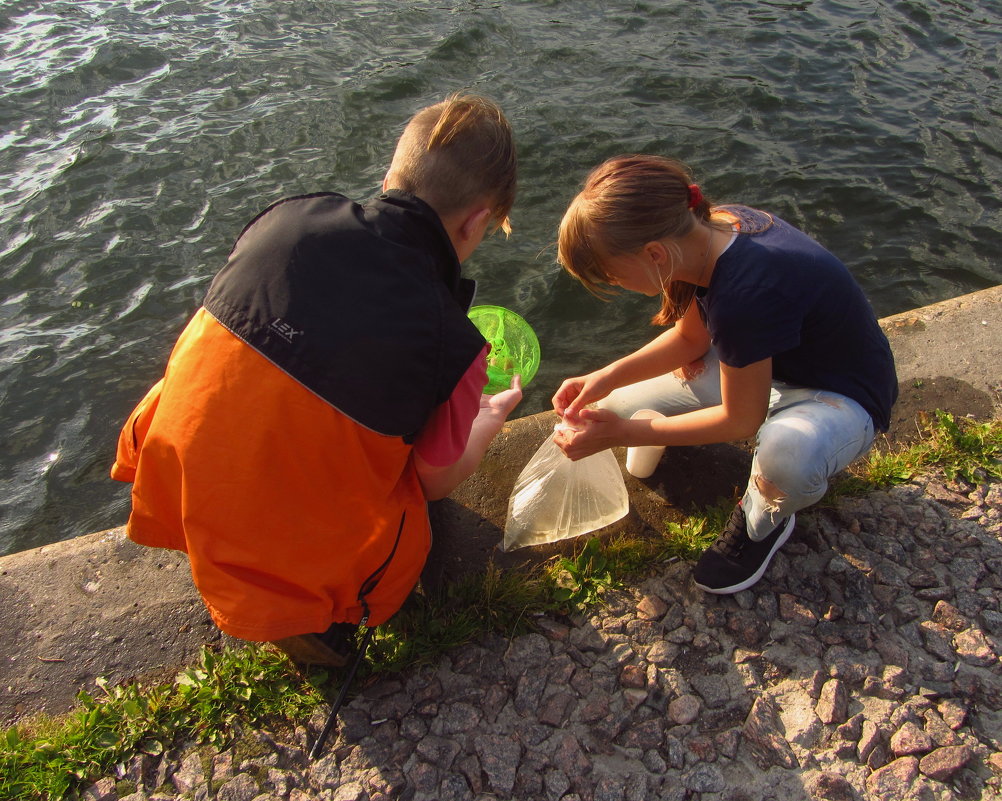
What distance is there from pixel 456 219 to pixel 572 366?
2457 millimetres

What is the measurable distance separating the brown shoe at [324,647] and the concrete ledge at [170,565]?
0.35m

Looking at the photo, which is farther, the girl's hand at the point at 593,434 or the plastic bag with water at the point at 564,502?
the plastic bag with water at the point at 564,502

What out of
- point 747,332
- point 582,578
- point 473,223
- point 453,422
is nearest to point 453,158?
point 473,223

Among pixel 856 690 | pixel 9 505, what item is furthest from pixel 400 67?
pixel 856 690

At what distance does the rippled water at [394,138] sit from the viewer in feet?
15.0

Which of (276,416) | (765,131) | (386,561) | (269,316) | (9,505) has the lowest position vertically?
(9,505)

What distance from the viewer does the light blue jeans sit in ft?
8.07

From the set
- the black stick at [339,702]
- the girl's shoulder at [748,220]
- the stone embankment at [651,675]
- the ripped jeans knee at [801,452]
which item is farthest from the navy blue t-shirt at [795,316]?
the black stick at [339,702]

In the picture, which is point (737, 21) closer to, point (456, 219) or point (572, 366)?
point (572, 366)

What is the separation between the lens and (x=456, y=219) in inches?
88.0

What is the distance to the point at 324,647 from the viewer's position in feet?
7.68

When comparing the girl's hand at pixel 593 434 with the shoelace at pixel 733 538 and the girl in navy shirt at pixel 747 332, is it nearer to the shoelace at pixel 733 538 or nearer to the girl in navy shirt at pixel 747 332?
the girl in navy shirt at pixel 747 332

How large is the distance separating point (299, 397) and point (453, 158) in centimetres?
82

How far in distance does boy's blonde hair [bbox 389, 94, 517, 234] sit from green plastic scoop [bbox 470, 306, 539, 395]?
1.08 metres
